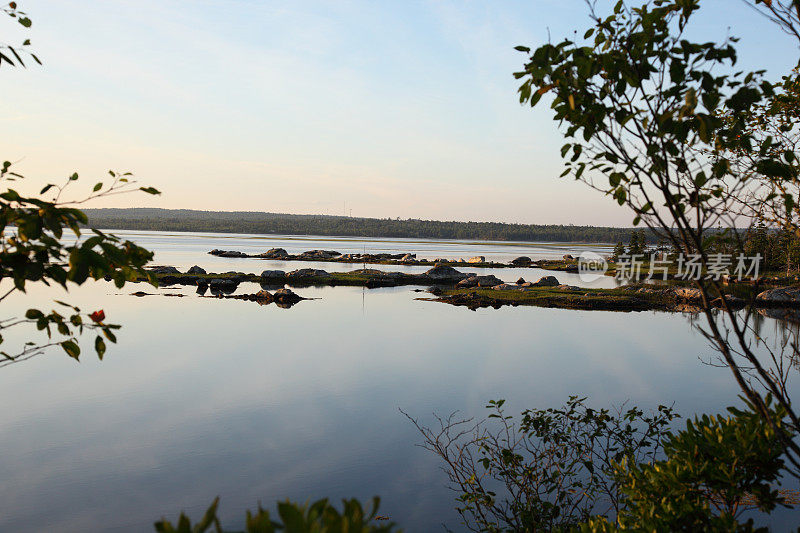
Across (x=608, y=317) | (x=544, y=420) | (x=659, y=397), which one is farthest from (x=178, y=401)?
(x=608, y=317)

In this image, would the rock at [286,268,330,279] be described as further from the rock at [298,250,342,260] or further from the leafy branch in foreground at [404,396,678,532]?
the leafy branch in foreground at [404,396,678,532]

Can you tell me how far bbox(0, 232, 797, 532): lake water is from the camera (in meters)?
10.2

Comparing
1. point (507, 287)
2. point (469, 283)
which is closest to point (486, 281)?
point (469, 283)

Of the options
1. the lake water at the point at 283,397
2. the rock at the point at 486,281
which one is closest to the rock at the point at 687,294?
the lake water at the point at 283,397

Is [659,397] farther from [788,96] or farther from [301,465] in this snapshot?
[788,96]

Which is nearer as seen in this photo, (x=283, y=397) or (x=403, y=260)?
(x=283, y=397)

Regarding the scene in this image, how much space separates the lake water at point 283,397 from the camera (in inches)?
401

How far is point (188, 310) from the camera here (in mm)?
30891

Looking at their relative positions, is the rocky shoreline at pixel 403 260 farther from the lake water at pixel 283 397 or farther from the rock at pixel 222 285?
the lake water at pixel 283 397

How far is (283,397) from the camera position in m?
16.2

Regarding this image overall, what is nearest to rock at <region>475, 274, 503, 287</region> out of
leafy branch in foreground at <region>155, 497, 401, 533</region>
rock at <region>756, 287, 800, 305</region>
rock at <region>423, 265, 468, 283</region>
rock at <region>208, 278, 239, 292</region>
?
rock at <region>423, 265, 468, 283</region>

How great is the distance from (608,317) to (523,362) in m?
12.9

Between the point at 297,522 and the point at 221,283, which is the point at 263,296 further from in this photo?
the point at 297,522

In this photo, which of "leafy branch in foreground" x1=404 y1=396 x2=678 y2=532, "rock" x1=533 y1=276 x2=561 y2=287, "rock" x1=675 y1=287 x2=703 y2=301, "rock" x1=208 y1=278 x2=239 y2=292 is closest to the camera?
"leafy branch in foreground" x1=404 y1=396 x2=678 y2=532
